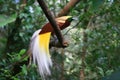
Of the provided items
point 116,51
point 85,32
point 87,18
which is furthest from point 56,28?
point 116,51

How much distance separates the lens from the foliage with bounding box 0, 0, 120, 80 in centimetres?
175

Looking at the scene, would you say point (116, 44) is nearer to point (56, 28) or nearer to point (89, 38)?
point (89, 38)

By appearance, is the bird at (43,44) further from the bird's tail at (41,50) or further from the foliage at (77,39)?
the foliage at (77,39)

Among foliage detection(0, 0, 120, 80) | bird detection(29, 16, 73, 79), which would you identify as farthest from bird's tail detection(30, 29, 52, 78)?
foliage detection(0, 0, 120, 80)

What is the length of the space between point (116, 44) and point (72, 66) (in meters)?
0.34

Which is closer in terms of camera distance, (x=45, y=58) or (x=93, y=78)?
(x=45, y=58)

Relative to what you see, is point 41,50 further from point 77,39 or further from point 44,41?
point 77,39

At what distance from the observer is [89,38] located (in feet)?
6.18

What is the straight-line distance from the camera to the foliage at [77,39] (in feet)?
5.75

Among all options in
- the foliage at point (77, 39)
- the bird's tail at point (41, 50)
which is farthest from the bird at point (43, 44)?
the foliage at point (77, 39)

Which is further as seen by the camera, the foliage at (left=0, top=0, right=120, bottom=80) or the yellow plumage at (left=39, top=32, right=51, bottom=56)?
the foliage at (left=0, top=0, right=120, bottom=80)

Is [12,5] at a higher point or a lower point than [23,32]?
higher

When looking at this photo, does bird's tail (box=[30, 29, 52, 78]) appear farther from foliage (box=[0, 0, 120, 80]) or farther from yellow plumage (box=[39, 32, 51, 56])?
foliage (box=[0, 0, 120, 80])

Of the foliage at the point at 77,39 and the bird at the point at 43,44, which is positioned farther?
the foliage at the point at 77,39
